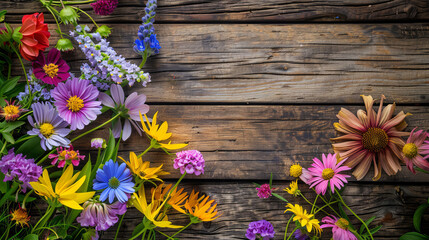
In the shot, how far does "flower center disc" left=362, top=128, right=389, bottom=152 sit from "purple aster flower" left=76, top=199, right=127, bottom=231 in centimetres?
78

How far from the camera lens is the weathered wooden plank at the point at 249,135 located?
1122mm

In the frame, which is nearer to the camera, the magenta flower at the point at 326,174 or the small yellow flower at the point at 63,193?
the small yellow flower at the point at 63,193

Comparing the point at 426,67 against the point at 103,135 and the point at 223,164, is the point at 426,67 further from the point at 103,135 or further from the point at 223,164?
the point at 103,135

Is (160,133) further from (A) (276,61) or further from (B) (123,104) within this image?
(A) (276,61)

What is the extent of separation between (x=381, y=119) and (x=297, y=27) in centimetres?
40

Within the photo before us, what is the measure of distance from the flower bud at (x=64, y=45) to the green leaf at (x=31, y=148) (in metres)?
0.29

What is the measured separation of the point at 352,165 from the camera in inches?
43.0

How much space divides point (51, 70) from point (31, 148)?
0.24 m

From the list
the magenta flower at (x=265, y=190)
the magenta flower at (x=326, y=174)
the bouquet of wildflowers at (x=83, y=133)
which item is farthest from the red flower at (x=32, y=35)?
the magenta flower at (x=326, y=174)

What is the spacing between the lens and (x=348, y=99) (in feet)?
3.69

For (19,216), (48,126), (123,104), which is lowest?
(19,216)

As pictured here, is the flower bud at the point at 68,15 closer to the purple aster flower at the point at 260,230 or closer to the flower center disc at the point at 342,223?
the purple aster flower at the point at 260,230

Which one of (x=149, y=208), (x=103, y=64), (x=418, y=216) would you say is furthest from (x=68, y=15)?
(x=418, y=216)

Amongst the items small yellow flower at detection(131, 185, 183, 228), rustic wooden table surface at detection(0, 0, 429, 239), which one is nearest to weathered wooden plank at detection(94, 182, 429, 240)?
rustic wooden table surface at detection(0, 0, 429, 239)
